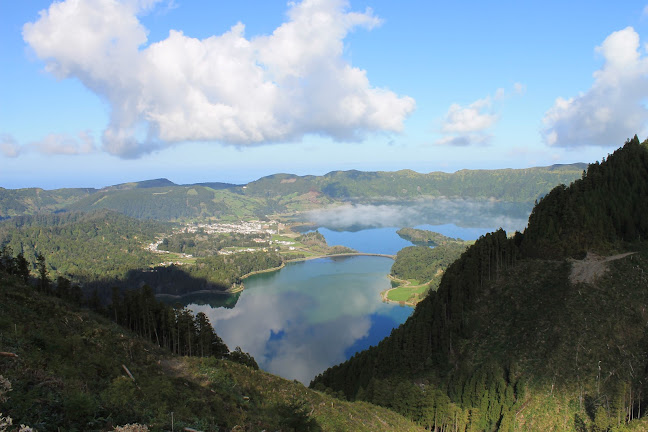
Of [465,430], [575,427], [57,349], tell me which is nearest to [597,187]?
[575,427]

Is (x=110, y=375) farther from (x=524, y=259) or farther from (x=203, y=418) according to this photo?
(x=524, y=259)

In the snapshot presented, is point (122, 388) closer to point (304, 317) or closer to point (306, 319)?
point (306, 319)

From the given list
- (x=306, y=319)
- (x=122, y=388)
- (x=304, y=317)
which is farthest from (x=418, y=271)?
(x=122, y=388)

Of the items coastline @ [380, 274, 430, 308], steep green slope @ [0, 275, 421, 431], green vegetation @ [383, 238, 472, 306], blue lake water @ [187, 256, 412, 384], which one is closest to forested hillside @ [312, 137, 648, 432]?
steep green slope @ [0, 275, 421, 431]

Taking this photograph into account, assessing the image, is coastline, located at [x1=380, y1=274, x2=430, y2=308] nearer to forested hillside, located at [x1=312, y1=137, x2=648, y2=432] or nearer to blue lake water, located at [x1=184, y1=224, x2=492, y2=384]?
blue lake water, located at [x1=184, y1=224, x2=492, y2=384]

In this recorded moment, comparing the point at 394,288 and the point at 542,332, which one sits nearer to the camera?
the point at 542,332
